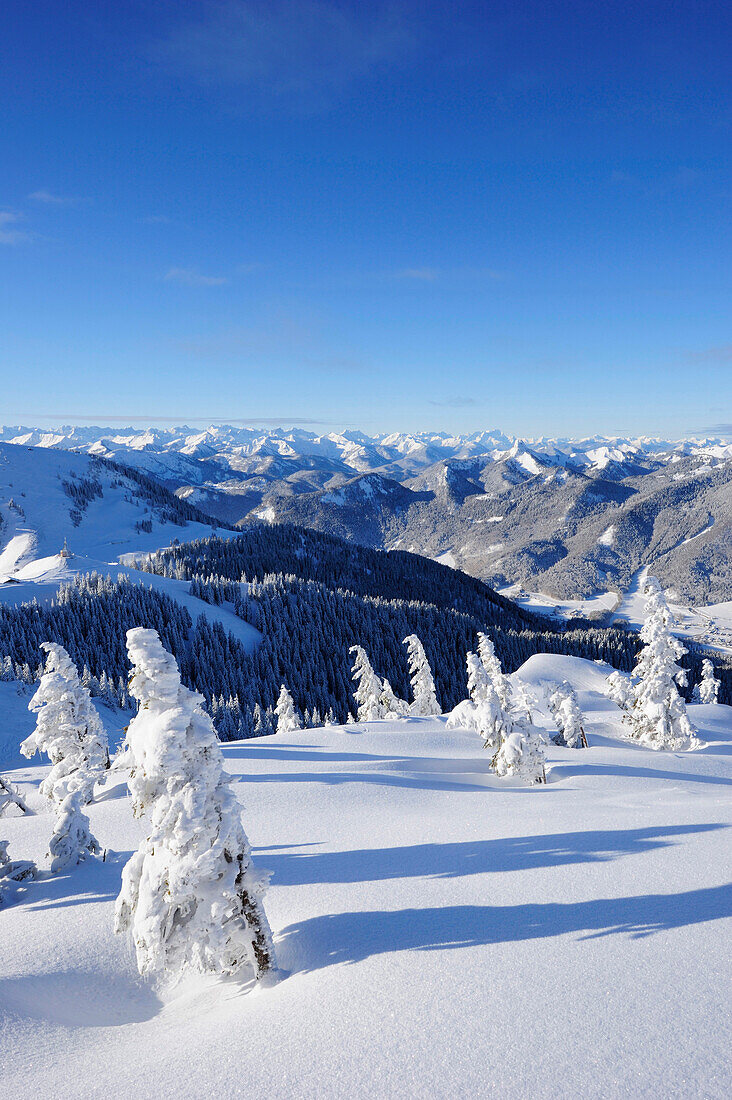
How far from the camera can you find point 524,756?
2102cm

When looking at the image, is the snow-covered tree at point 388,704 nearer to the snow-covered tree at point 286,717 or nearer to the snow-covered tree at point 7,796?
the snow-covered tree at point 286,717

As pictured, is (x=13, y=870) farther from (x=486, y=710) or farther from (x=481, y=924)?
(x=486, y=710)

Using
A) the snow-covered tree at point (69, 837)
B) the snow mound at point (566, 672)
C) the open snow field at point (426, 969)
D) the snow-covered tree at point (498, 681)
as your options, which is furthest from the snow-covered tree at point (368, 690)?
the snow-covered tree at point (69, 837)

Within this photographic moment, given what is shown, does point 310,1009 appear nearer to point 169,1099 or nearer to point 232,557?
point 169,1099

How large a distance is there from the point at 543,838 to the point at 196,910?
8438mm

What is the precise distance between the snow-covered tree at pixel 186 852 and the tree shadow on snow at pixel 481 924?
940mm

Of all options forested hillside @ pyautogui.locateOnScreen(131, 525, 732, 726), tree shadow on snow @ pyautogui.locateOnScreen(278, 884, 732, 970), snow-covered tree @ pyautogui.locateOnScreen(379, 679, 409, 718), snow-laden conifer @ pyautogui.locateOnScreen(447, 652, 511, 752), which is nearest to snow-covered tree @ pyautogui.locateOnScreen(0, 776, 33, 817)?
tree shadow on snow @ pyautogui.locateOnScreen(278, 884, 732, 970)

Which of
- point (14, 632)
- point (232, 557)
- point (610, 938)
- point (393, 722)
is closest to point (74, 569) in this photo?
point (14, 632)

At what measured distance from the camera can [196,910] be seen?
823 cm

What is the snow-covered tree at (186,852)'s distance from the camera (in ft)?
26.3

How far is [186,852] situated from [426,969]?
4.24 metres

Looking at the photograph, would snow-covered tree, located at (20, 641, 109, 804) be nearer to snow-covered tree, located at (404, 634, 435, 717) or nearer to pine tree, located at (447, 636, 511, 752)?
pine tree, located at (447, 636, 511, 752)

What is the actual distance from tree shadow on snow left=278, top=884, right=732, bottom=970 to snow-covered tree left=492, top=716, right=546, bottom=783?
40.4 ft

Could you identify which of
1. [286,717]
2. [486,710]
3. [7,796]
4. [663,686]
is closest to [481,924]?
[486,710]
